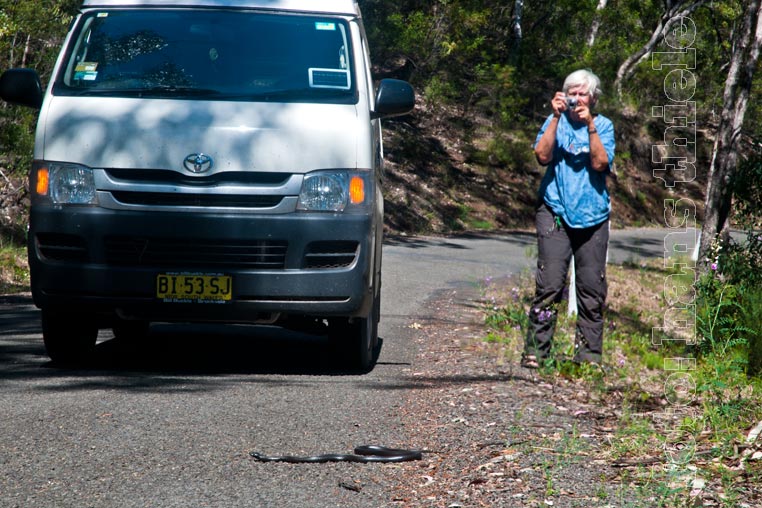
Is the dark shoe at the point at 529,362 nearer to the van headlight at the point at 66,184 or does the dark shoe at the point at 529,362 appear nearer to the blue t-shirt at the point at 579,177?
the blue t-shirt at the point at 579,177

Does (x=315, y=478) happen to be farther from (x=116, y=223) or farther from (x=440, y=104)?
(x=440, y=104)

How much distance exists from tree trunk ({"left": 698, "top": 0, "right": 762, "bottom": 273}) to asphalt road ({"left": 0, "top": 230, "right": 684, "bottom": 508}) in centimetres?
677

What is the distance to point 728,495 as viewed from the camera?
3857mm

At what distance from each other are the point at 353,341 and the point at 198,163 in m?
1.60

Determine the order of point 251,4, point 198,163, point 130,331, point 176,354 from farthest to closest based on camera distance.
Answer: point 130,331
point 176,354
point 251,4
point 198,163

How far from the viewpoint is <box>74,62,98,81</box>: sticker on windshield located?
22.6 feet

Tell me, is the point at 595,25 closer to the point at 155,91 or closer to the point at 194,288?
the point at 155,91

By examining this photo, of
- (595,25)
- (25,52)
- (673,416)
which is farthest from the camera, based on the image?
(595,25)

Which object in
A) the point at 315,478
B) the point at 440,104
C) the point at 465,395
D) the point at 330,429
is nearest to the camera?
the point at 315,478

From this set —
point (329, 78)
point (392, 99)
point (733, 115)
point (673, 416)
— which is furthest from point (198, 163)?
point (733, 115)

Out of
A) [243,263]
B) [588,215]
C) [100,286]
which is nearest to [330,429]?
[243,263]

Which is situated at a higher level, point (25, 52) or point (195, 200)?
point (25, 52)

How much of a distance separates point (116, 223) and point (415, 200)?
2120cm

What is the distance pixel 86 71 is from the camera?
22.7 ft
